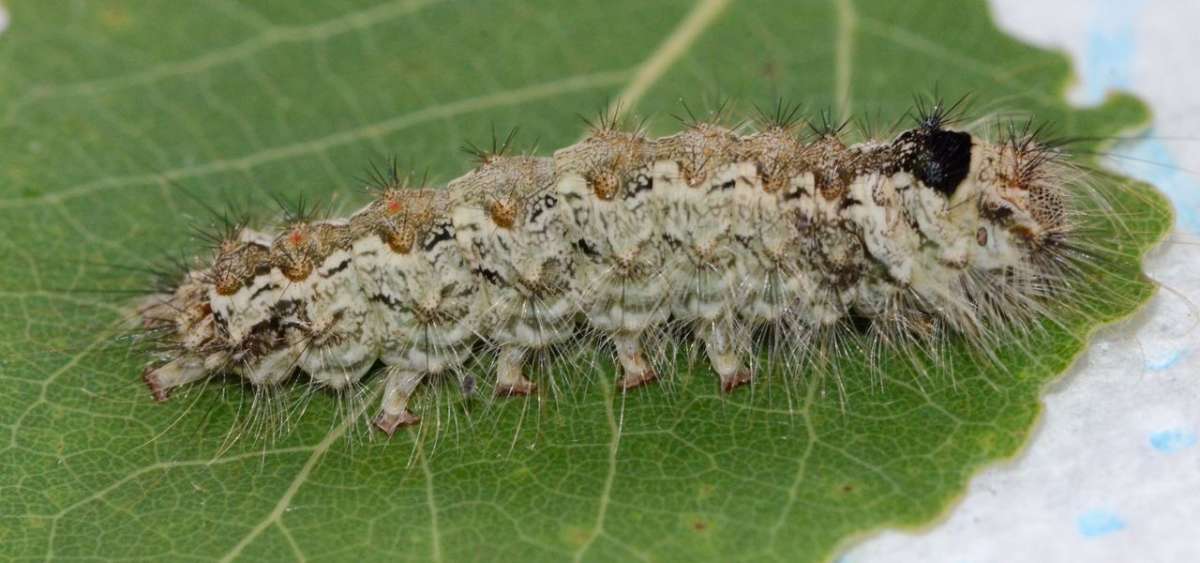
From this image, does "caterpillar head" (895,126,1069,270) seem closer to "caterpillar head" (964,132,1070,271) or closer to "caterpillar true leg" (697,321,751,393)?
"caterpillar head" (964,132,1070,271)

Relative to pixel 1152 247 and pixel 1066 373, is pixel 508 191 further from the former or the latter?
pixel 1152 247

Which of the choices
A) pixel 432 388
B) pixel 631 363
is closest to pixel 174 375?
pixel 432 388

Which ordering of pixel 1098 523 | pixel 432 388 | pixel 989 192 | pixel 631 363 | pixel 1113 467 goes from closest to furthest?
1. pixel 1098 523
2. pixel 1113 467
3. pixel 989 192
4. pixel 631 363
5. pixel 432 388

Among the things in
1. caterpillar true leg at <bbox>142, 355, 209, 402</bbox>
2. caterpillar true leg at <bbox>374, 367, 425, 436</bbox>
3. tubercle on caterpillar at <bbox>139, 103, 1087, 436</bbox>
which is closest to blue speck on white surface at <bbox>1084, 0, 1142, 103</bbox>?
tubercle on caterpillar at <bbox>139, 103, 1087, 436</bbox>

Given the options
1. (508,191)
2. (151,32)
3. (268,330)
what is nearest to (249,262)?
(268,330)

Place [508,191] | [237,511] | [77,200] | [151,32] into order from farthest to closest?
[151,32]
[77,200]
[508,191]
[237,511]

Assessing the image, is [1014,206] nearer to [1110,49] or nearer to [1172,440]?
[1172,440]
